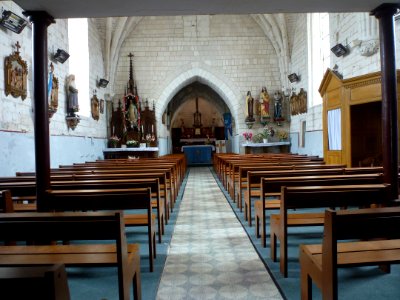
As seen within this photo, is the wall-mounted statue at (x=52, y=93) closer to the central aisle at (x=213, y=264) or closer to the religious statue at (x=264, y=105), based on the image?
the central aisle at (x=213, y=264)

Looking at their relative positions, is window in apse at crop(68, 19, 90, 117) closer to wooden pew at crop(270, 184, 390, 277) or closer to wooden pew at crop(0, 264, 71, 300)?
wooden pew at crop(270, 184, 390, 277)

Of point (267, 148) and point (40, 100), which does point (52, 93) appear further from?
point (267, 148)

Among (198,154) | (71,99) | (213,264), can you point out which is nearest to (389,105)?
(213,264)

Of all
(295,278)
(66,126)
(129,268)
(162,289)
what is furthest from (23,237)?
(66,126)

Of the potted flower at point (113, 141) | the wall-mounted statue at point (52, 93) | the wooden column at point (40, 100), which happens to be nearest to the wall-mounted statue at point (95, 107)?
the potted flower at point (113, 141)

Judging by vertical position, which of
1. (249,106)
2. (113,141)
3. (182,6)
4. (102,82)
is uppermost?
(102,82)

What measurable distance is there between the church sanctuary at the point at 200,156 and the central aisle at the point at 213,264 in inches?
0.9

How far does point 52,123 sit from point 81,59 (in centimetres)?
421

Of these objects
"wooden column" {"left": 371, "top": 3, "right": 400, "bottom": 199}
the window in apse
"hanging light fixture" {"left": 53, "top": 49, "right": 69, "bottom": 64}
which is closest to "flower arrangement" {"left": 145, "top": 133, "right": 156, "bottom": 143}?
the window in apse

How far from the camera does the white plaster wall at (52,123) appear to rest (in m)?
6.84

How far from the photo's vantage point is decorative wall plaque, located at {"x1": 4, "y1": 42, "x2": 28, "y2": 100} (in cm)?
686

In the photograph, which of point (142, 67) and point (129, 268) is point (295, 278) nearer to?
point (129, 268)

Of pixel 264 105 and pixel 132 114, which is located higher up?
pixel 264 105

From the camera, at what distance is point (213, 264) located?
136 inches
